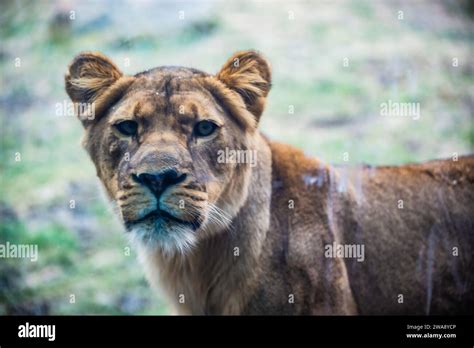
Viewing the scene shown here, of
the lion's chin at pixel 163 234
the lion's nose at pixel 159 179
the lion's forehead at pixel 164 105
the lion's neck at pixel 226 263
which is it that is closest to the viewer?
the lion's nose at pixel 159 179

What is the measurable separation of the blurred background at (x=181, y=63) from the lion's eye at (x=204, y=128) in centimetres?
104

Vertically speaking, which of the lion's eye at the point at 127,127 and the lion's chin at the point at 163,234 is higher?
the lion's eye at the point at 127,127

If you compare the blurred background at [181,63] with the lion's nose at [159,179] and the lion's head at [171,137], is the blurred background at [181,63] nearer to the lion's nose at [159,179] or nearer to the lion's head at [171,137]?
the lion's head at [171,137]

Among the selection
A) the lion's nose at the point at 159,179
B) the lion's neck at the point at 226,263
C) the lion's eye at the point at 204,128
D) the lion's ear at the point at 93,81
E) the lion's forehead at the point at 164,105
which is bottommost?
the lion's neck at the point at 226,263

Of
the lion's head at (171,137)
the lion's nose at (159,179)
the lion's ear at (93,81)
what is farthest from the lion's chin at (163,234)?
the lion's ear at (93,81)

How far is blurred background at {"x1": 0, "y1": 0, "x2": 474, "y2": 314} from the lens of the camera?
4.51 m

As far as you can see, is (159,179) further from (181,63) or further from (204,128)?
(181,63)

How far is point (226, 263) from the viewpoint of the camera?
3273 mm

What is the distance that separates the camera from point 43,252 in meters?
4.78

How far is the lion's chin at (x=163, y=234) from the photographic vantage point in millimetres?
2969

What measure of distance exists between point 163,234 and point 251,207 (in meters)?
0.50

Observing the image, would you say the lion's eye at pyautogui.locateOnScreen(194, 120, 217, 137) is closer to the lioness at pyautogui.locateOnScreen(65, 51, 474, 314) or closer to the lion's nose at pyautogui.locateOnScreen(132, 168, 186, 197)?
the lioness at pyautogui.locateOnScreen(65, 51, 474, 314)

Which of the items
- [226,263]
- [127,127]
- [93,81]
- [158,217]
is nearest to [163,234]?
[158,217]

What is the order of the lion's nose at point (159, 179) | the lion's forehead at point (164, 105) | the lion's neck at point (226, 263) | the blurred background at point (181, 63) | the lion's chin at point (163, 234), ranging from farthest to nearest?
the blurred background at point (181, 63), the lion's neck at point (226, 263), the lion's forehead at point (164, 105), the lion's chin at point (163, 234), the lion's nose at point (159, 179)
